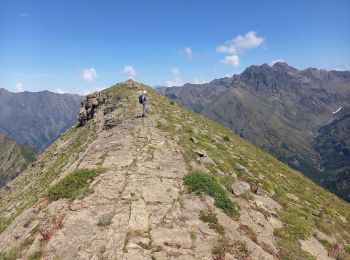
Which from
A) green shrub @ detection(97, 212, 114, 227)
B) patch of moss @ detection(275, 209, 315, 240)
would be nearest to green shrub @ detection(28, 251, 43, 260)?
green shrub @ detection(97, 212, 114, 227)

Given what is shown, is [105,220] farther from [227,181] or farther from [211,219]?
[227,181]

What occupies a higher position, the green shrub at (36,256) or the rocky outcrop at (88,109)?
the rocky outcrop at (88,109)

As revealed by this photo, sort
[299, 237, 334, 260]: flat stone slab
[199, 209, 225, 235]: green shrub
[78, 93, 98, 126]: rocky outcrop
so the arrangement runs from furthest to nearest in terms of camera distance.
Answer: [78, 93, 98, 126]: rocky outcrop < [299, 237, 334, 260]: flat stone slab < [199, 209, 225, 235]: green shrub

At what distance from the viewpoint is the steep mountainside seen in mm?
17234

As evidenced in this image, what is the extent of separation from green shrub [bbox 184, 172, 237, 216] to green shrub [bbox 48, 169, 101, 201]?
648 centimetres

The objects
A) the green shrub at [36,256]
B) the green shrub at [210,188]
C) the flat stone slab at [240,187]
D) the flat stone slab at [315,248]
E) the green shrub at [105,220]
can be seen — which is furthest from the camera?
the flat stone slab at [240,187]

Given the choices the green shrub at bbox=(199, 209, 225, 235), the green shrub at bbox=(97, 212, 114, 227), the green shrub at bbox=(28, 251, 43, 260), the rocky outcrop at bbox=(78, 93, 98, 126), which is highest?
the rocky outcrop at bbox=(78, 93, 98, 126)

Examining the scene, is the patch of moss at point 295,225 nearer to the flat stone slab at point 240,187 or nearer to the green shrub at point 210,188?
the flat stone slab at point 240,187

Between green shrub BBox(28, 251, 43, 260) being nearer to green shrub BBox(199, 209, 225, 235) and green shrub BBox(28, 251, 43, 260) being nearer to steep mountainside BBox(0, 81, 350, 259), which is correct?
steep mountainside BBox(0, 81, 350, 259)

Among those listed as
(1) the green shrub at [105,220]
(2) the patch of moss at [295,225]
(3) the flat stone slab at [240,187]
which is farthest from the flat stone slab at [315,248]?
(1) the green shrub at [105,220]

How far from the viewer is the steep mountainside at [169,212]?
56.5 feet

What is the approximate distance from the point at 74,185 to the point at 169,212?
22.5 ft

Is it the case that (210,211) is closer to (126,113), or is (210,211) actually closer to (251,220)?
(251,220)

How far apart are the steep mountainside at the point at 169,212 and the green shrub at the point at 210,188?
Answer: 0.23ft
